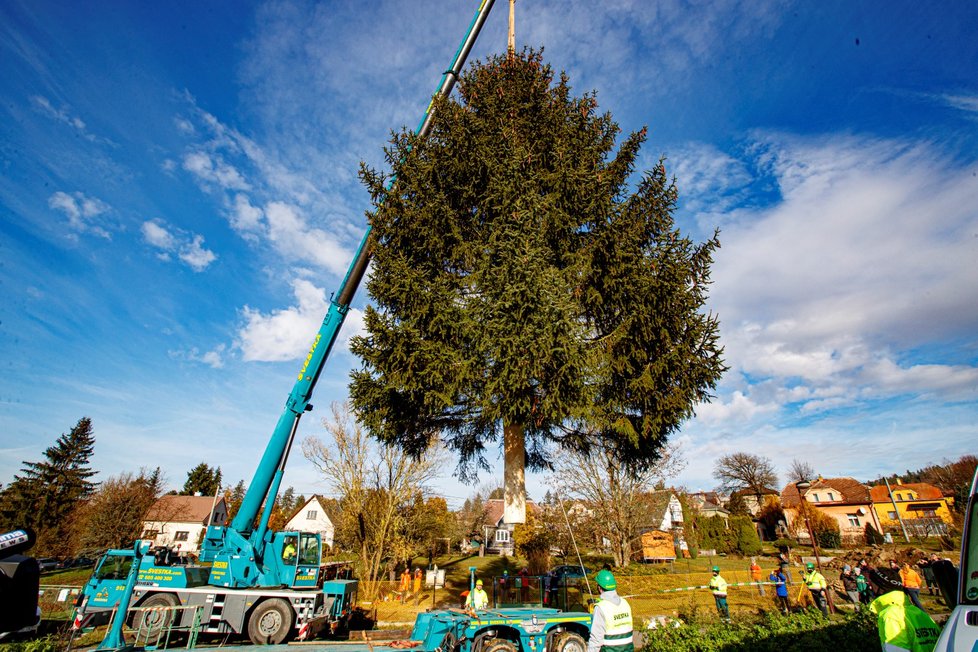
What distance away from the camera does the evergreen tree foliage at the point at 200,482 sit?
6881cm

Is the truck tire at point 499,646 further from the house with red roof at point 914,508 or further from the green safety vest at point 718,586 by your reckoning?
the house with red roof at point 914,508

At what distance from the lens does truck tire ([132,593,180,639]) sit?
1041 cm

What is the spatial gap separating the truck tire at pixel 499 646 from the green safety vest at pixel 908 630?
5818 millimetres

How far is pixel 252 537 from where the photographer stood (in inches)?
466

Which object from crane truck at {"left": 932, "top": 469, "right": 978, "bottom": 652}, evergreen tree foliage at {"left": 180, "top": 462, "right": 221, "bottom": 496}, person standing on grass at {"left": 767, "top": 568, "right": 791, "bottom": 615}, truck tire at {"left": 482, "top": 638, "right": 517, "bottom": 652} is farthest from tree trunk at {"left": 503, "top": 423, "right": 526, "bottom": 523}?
evergreen tree foliage at {"left": 180, "top": 462, "right": 221, "bottom": 496}

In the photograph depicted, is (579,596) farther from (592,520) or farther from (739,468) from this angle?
(739,468)

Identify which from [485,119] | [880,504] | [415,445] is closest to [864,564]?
[415,445]

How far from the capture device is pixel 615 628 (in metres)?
4.74

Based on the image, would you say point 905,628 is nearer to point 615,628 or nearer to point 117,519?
point 615,628

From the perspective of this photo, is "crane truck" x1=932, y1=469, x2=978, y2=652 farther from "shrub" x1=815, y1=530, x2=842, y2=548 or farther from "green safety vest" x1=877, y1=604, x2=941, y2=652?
"shrub" x1=815, y1=530, x2=842, y2=548

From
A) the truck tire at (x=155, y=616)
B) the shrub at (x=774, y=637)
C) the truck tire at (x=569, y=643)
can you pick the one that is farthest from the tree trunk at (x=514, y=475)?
the truck tire at (x=155, y=616)

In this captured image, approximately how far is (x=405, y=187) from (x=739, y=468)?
57768mm

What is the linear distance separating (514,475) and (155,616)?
9015 mm

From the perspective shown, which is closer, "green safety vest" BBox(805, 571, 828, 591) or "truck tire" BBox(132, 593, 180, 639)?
"truck tire" BBox(132, 593, 180, 639)
